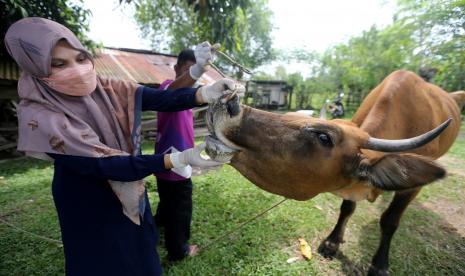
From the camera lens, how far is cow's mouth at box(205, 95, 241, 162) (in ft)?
5.97

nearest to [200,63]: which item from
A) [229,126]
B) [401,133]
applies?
[229,126]

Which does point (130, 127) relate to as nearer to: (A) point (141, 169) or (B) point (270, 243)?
(A) point (141, 169)

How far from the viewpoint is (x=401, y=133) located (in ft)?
9.66

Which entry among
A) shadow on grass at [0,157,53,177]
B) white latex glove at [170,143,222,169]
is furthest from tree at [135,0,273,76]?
shadow on grass at [0,157,53,177]

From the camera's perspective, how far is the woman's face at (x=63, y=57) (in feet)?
5.26

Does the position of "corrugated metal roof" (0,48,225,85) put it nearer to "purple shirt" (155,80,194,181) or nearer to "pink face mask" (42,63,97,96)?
"purple shirt" (155,80,194,181)

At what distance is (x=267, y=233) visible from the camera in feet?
12.0

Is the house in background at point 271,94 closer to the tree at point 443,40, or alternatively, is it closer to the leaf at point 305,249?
the tree at point 443,40

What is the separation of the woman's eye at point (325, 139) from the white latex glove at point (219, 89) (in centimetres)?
64

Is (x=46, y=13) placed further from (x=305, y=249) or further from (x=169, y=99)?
(x=305, y=249)

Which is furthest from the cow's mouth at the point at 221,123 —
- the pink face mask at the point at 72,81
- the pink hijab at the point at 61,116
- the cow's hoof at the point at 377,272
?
the cow's hoof at the point at 377,272

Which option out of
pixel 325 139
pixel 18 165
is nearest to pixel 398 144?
pixel 325 139

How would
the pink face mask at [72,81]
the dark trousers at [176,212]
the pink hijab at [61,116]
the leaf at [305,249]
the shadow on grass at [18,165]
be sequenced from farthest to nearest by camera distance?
the shadow on grass at [18,165], the leaf at [305,249], the dark trousers at [176,212], the pink face mask at [72,81], the pink hijab at [61,116]

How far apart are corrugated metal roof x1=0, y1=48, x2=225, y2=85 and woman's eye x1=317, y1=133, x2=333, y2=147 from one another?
5938mm
